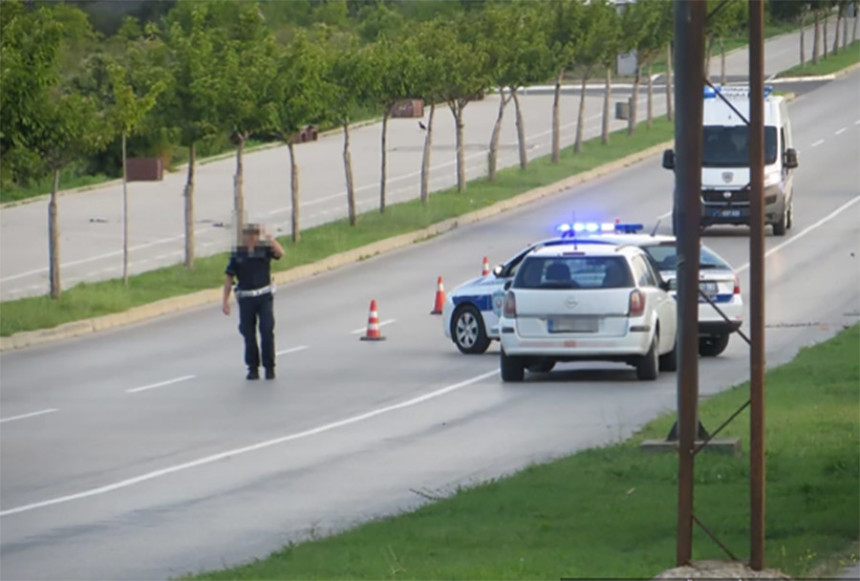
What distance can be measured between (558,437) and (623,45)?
4755 centimetres

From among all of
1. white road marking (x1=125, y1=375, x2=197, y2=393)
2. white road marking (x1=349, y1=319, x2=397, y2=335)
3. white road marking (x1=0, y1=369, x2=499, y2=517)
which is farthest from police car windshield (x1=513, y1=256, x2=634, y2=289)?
white road marking (x1=349, y1=319, x2=397, y2=335)

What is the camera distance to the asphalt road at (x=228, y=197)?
40.8m

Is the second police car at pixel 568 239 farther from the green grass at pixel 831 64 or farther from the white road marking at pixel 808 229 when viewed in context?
the green grass at pixel 831 64

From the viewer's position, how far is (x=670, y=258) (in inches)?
1025

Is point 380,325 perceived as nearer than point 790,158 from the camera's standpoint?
Yes

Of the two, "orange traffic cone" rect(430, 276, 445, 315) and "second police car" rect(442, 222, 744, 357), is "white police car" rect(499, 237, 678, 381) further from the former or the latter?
"orange traffic cone" rect(430, 276, 445, 315)

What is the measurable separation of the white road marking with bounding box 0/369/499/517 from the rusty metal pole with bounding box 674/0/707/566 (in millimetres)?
6284

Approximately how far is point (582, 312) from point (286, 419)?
4317 millimetres

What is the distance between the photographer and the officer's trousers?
77.1 feet

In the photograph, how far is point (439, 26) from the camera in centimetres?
5244

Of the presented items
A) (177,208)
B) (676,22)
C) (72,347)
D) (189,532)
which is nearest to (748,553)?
(676,22)

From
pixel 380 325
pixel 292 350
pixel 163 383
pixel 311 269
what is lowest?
pixel 311 269

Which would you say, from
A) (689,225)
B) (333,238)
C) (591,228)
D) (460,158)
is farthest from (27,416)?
(460,158)

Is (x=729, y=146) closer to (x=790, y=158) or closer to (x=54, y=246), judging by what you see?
(x=790, y=158)
